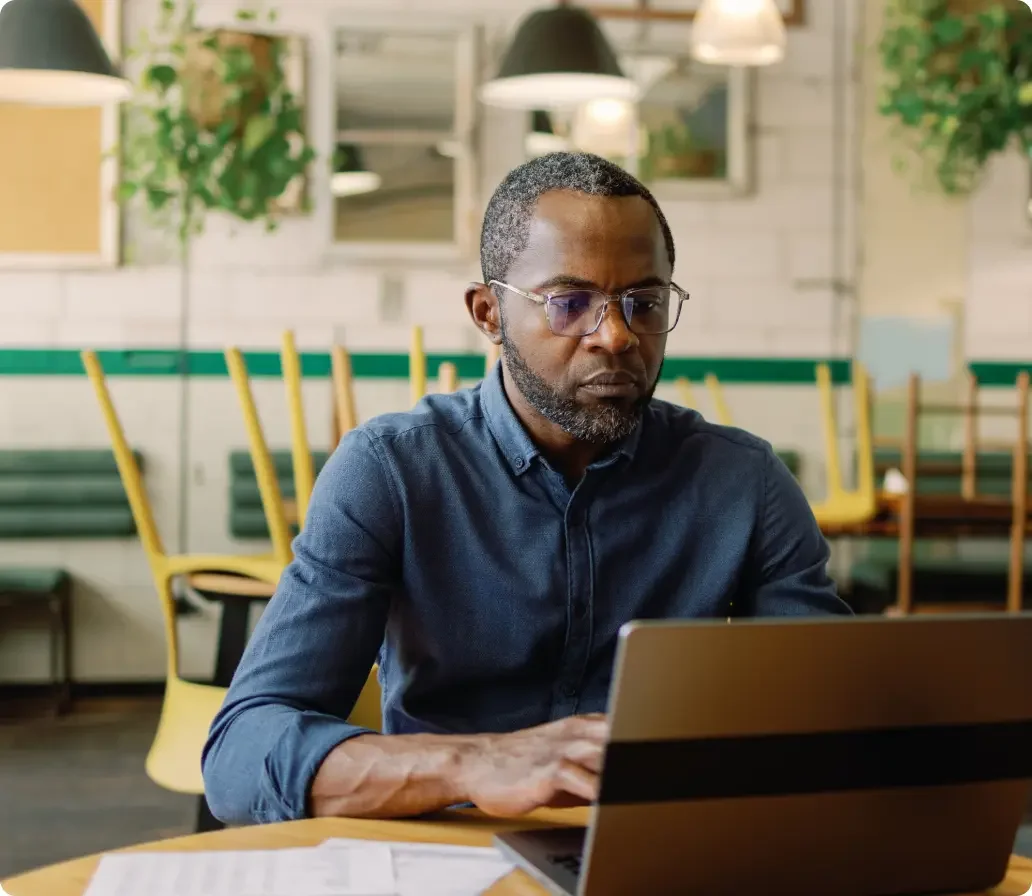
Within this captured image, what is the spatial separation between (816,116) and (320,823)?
4.75 m

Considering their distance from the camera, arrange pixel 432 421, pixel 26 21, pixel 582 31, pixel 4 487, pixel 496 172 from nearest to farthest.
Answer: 1. pixel 432 421
2. pixel 26 21
3. pixel 582 31
4. pixel 4 487
5. pixel 496 172

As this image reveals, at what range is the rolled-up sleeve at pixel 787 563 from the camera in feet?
4.59

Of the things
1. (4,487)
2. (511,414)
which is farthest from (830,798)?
(4,487)

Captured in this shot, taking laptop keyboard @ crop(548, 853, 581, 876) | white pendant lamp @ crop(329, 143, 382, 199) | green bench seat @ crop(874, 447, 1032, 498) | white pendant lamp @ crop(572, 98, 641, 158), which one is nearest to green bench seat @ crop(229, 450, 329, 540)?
white pendant lamp @ crop(329, 143, 382, 199)

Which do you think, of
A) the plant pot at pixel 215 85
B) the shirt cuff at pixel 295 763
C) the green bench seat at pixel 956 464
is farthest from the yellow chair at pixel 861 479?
the shirt cuff at pixel 295 763

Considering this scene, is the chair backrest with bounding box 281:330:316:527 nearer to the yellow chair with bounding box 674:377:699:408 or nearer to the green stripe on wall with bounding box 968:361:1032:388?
the yellow chair with bounding box 674:377:699:408

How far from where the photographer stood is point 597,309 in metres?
1.31

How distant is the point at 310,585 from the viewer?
127 centimetres

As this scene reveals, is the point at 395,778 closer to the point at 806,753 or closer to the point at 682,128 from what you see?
the point at 806,753

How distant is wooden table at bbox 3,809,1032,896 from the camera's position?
87 cm

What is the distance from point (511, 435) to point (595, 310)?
17cm

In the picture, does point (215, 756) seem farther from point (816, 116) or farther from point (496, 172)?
point (816, 116)

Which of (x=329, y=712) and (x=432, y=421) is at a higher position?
(x=432, y=421)

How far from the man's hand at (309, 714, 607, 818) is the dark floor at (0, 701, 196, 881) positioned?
2.14m
